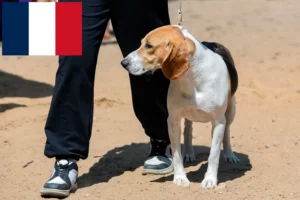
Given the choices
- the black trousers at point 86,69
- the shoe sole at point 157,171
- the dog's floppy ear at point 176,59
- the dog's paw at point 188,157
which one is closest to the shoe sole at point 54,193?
the black trousers at point 86,69

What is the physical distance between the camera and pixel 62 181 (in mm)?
4270

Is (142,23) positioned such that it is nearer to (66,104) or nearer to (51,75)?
(66,104)

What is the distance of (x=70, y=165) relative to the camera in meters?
4.40

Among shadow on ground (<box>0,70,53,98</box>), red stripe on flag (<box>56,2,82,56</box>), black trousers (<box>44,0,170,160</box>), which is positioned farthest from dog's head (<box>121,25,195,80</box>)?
shadow on ground (<box>0,70,53,98</box>)

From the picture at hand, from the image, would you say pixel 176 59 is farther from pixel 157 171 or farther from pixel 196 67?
pixel 157 171

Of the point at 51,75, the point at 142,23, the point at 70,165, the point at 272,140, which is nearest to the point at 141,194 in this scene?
the point at 70,165

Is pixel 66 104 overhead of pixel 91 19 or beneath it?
beneath

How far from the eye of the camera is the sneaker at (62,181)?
4.23m

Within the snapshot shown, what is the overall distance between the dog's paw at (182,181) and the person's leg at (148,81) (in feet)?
0.90

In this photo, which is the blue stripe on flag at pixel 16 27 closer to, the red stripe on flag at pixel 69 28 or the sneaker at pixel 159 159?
the red stripe on flag at pixel 69 28

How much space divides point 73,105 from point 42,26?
2.50ft

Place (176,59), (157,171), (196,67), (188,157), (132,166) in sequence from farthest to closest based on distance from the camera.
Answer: (188,157), (132,166), (157,171), (196,67), (176,59)

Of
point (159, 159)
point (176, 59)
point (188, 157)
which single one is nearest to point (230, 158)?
point (188, 157)

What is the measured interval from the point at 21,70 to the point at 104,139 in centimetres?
314
